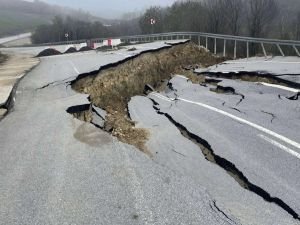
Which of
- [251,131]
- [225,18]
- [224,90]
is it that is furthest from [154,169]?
[225,18]

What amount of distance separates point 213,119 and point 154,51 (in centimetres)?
1517

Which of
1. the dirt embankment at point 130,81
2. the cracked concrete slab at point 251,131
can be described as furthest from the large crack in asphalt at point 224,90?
the dirt embankment at point 130,81

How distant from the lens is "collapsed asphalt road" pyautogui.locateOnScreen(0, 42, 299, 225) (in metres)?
5.19

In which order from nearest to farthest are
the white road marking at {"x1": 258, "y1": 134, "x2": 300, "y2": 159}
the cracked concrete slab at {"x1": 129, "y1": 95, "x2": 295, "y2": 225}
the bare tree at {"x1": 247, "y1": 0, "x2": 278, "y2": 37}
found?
the cracked concrete slab at {"x1": 129, "y1": 95, "x2": 295, "y2": 225}, the white road marking at {"x1": 258, "y1": 134, "x2": 300, "y2": 159}, the bare tree at {"x1": 247, "y1": 0, "x2": 278, "y2": 37}

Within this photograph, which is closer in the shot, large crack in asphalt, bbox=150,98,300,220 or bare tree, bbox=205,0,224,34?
large crack in asphalt, bbox=150,98,300,220

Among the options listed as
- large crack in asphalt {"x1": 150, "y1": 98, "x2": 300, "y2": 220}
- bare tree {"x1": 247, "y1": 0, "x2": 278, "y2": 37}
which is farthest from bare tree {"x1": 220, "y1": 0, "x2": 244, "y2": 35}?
large crack in asphalt {"x1": 150, "y1": 98, "x2": 300, "y2": 220}

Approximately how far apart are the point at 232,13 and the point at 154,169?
7034 centimetres

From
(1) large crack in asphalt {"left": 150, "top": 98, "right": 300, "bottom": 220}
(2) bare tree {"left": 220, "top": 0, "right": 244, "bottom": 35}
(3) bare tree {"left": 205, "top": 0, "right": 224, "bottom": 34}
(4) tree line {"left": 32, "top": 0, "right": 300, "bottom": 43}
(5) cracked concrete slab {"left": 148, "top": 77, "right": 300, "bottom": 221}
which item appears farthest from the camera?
(3) bare tree {"left": 205, "top": 0, "right": 224, "bottom": 34}

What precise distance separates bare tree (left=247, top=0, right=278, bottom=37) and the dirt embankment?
141 feet

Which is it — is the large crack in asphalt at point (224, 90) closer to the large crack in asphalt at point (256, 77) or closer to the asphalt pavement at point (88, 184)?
the large crack in asphalt at point (256, 77)

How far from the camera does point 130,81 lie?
59.2 feet

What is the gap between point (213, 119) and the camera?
9.85m

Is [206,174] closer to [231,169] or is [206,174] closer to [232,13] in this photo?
[231,169]

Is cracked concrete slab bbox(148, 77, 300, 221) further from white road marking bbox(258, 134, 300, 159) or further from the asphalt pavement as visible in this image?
the asphalt pavement
